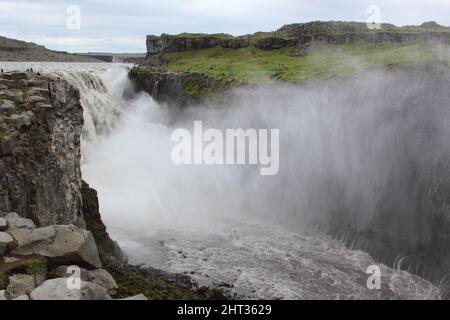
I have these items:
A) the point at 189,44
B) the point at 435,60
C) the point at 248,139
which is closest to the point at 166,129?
the point at 248,139

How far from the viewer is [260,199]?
38.0m

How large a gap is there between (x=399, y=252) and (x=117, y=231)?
17078mm

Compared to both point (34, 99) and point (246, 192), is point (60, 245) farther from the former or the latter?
point (246, 192)

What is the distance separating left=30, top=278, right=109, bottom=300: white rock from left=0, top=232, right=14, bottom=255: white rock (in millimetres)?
2727

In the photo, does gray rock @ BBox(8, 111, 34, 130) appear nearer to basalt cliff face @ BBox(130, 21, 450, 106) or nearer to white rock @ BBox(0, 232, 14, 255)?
white rock @ BBox(0, 232, 14, 255)

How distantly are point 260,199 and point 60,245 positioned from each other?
2453cm

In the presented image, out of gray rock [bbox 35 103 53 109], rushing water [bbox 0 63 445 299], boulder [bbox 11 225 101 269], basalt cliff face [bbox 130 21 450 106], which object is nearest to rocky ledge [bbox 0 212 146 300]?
boulder [bbox 11 225 101 269]

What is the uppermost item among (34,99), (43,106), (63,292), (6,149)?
(34,99)

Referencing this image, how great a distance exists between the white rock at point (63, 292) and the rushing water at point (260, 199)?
11352mm

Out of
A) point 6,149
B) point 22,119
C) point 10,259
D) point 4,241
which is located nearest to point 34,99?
point 22,119

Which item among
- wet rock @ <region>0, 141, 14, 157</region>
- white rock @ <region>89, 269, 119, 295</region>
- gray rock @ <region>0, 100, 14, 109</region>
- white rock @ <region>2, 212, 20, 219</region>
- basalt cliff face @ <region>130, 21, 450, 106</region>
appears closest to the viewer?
white rock @ <region>89, 269, 119, 295</region>

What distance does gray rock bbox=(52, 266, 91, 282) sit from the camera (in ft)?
46.0

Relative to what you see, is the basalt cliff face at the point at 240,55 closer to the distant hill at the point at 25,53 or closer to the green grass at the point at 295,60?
the green grass at the point at 295,60

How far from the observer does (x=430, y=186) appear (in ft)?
90.4
